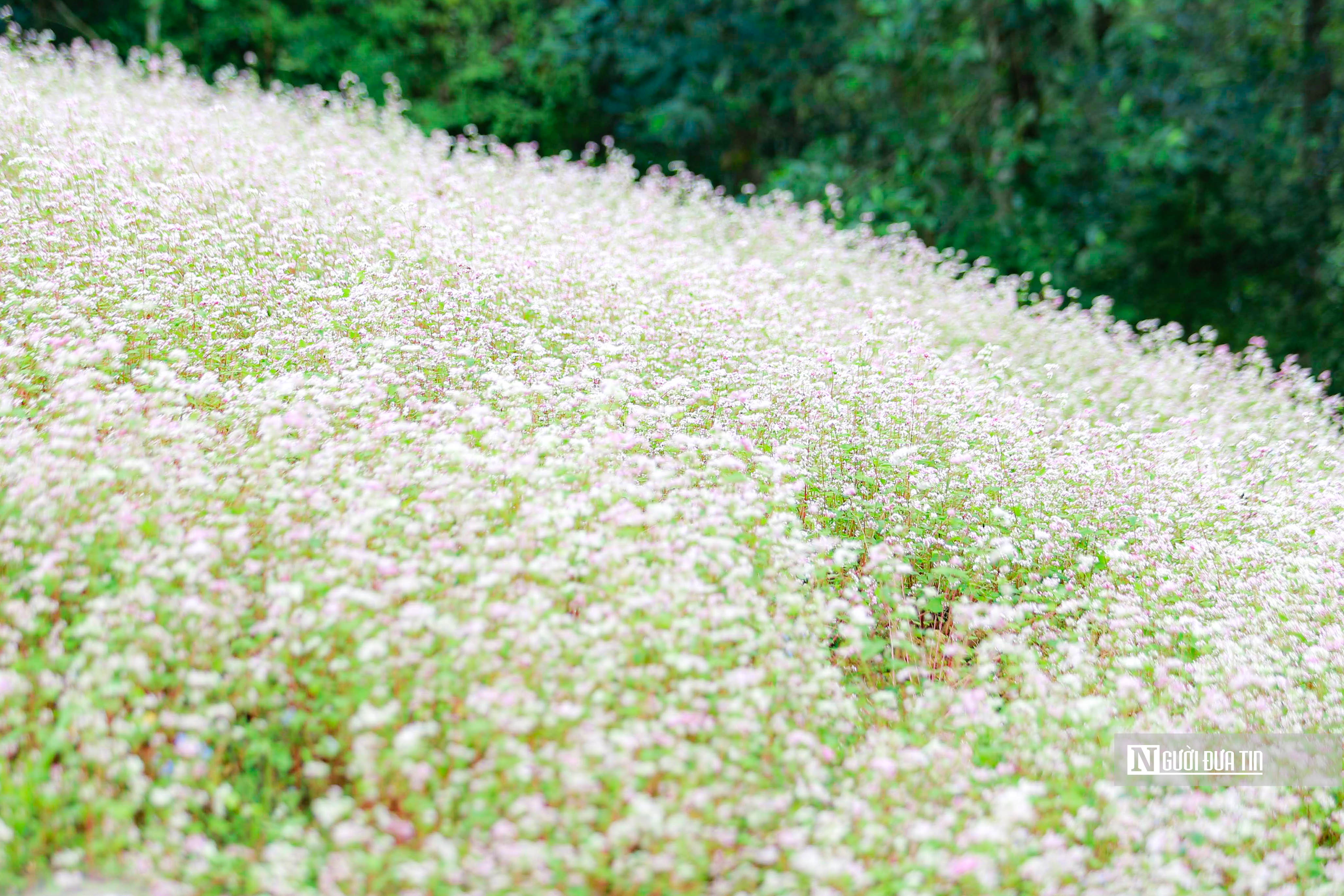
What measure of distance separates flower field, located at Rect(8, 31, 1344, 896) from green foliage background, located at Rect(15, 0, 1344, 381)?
5.63 m

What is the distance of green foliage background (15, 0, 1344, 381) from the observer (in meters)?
11.8

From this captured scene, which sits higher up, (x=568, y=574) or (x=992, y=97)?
(x=992, y=97)

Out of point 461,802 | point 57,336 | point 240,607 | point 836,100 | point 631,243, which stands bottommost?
point 461,802

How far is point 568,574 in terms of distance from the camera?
3.44 metres

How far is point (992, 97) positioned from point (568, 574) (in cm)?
1160

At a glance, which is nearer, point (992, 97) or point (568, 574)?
point (568, 574)

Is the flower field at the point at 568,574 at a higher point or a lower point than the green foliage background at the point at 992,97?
lower

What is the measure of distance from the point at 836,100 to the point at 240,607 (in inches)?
527

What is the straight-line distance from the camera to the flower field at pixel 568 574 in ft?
9.07

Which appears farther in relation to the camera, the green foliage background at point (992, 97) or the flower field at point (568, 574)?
the green foliage background at point (992, 97)

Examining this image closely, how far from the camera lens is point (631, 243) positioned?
774 cm

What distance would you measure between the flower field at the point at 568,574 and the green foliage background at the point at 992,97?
18.5ft

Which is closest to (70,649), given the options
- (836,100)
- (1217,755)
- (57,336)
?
(57,336)

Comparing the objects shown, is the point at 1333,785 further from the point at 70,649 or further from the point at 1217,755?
the point at 70,649
